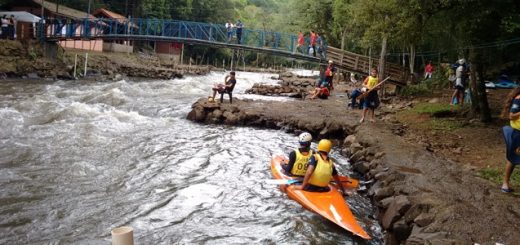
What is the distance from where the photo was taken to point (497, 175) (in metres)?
7.97

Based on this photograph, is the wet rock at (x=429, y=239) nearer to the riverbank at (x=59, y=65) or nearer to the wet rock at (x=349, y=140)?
the wet rock at (x=349, y=140)

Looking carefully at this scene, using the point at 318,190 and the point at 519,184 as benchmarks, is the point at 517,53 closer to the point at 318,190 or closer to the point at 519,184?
the point at 519,184

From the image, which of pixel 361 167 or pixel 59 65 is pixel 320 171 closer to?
pixel 361 167

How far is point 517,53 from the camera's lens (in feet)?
67.3

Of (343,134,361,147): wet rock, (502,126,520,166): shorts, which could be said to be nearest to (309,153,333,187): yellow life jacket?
(502,126,520,166): shorts

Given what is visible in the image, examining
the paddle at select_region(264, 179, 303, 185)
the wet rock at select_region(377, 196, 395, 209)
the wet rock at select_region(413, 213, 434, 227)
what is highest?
the wet rock at select_region(413, 213, 434, 227)

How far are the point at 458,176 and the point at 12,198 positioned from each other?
25.9 feet

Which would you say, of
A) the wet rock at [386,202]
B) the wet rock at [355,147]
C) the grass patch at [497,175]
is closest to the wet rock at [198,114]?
the wet rock at [355,147]

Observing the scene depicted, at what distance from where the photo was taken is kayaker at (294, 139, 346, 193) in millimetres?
7645

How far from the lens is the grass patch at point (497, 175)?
7466 mm

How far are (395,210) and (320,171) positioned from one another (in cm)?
163

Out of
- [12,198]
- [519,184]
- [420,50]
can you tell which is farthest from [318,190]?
[420,50]

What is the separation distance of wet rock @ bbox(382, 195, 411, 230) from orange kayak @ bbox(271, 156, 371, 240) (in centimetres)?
37

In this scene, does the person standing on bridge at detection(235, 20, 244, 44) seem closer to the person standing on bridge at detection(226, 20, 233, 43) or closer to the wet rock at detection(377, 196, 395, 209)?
the person standing on bridge at detection(226, 20, 233, 43)
